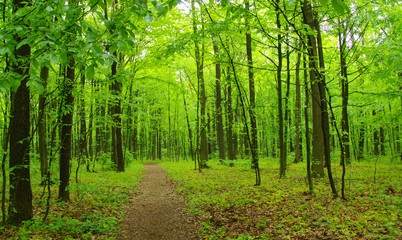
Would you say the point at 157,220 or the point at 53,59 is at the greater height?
the point at 53,59

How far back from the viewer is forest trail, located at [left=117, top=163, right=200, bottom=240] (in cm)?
521

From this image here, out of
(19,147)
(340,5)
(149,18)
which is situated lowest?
(19,147)

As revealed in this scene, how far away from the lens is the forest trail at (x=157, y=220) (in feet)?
17.1

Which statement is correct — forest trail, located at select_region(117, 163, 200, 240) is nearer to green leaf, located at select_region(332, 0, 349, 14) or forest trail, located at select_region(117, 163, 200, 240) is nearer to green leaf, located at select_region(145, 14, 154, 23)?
green leaf, located at select_region(145, 14, 154, 23)

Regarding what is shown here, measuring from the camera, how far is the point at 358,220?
4535 millimetres

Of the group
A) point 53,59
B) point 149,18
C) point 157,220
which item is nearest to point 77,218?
point 157,220

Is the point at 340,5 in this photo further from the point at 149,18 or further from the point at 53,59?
the point at 53,59

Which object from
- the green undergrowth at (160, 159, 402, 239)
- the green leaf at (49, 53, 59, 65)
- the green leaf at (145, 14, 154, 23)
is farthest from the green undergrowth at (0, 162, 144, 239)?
the green leaf at (145, 14, 154, 23)

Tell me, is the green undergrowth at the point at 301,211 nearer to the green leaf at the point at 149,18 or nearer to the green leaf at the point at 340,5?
the green leaf at the point at 340,5

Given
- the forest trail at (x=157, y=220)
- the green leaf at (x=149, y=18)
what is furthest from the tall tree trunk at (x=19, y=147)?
the green leaf at (x=149, y=18)

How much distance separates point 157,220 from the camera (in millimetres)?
6176

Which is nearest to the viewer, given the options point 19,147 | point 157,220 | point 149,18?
point 149,18

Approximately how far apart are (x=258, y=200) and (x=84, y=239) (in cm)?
459

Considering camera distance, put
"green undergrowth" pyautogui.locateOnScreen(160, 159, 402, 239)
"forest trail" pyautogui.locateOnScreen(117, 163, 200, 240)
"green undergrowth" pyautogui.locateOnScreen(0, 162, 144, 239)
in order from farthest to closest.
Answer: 1. "forest trail" pyautogui.locateOnScreen(117, 163, 200, 240)
2. "green undergrowth" pyautogui.locateOnScreen(0, 162, 144, 239)
3. "green undergrowth" pyautogui.locateOnScreen(160, 159, 402, 239)
